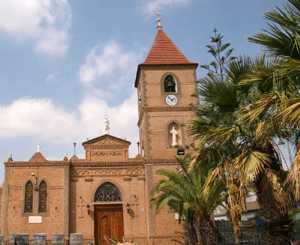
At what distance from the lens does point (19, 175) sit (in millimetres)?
28562

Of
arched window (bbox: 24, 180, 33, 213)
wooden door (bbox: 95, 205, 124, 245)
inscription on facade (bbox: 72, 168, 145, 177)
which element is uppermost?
inscription on facade (bbox: 72, 168, 145, 177)

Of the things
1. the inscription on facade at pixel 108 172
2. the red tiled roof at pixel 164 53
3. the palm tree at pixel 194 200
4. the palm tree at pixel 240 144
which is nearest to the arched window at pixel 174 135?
the inscription on facade at pixel 108 172

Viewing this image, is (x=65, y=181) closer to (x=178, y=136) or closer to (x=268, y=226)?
(x=178, y=136)

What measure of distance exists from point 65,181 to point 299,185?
24.0 m

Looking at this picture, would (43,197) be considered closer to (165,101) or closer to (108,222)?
(108,222)

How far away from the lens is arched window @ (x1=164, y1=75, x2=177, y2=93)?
3128cm

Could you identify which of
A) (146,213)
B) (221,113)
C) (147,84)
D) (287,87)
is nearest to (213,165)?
(221,113)

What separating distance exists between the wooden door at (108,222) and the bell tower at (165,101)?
433cm

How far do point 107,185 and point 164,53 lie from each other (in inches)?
445

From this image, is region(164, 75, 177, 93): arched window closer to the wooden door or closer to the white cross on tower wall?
the white cross on tower wall

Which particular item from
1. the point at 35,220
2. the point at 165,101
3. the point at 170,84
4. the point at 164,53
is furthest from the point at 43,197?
the point at 164,53

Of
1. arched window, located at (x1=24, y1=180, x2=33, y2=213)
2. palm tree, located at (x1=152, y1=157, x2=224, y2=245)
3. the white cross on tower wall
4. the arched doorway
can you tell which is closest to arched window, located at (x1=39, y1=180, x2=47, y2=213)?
arched window, located at (x1=24, y1=180, x2=33, y2=213)

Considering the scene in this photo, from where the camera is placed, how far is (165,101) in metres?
30.8

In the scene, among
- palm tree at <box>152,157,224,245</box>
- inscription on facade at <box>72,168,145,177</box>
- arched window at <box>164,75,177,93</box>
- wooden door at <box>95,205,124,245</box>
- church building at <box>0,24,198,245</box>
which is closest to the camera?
palm tree at <box>152,157,224,245</box>
